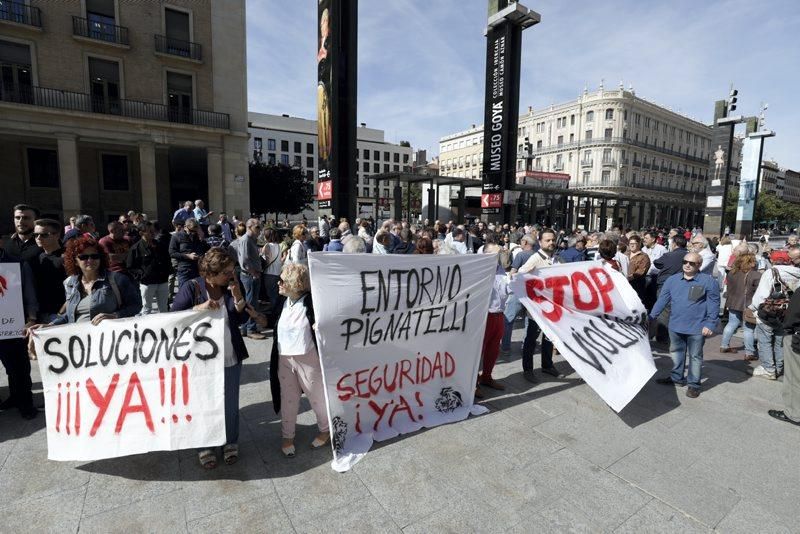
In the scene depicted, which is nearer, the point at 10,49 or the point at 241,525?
the point at 241,525

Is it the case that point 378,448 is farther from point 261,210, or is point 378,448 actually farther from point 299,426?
point 261,210

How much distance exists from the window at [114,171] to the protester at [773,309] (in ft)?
92.1

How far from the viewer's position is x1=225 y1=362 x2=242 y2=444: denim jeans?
127 inches

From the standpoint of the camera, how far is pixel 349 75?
18391 mm

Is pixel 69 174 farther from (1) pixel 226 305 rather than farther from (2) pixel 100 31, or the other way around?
(1) pixel 226 305

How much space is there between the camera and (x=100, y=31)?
67.3 ft

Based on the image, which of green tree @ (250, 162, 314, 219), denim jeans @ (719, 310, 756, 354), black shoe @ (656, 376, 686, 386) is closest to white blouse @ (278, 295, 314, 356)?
black shoe @ (656, 376, 686, 386)

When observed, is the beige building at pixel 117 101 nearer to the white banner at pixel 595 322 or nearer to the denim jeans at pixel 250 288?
the denim jeans at pixel 250 288

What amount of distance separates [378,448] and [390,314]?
3.71 ft

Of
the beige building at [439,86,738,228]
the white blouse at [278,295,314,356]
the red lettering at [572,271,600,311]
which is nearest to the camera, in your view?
the white blouse at [278,295,314,356]

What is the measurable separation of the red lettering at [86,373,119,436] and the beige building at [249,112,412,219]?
219ft

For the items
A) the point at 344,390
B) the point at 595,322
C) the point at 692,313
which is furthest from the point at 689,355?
the point at 344,390

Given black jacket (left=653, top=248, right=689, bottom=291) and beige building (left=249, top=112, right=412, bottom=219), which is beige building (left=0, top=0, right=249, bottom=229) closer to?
black jacket (left=653, top=248, right=689, bottom=291)

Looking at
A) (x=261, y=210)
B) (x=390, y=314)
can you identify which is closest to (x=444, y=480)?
(x=390, y=314)
